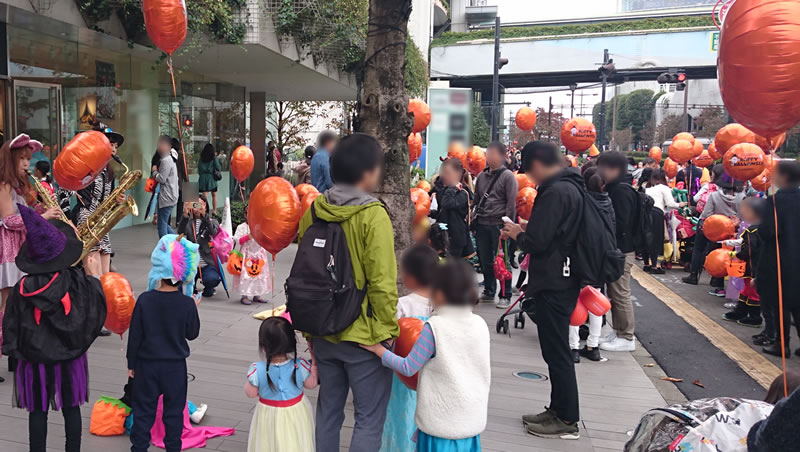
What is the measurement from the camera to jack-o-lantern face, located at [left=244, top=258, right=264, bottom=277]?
7.33 m

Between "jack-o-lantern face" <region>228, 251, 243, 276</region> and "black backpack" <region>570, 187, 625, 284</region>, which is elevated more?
"black backpack" <region>570, 187, 625, 284</region>

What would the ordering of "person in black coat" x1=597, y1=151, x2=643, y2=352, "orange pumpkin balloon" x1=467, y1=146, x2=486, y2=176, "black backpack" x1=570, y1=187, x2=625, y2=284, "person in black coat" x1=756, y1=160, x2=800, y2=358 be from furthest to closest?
1. "orange pumpkin balloon" x1=467, y1=146, x2=486, y2=176
2. "person in black coat" x1=597, y1=151, x2=643, y2=352
3. "person in black coat" x1=756, y1=160, x2=800, y2=358
4. "black backpack" x1=570, y1=187, x2=625, y2=284

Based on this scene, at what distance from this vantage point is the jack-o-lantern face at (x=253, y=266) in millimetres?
7332

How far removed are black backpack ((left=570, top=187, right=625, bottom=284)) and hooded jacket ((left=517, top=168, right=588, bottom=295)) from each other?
1.8 inches

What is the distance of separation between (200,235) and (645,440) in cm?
586

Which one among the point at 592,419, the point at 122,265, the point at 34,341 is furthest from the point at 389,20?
the point at 122,265

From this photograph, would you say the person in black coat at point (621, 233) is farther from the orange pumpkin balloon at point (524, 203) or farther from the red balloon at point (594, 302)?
the orange pumpkin balloon at point (524, 203)

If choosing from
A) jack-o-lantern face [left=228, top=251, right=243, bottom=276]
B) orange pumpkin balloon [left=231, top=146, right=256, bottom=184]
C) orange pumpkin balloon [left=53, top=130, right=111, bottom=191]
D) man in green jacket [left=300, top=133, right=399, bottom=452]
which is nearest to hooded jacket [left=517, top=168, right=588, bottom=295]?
man in green jacket [left=300, top=133, right=399, bottom=452]

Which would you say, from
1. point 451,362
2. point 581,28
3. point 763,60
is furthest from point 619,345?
point 581,28

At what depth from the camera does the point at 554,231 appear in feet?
13.1

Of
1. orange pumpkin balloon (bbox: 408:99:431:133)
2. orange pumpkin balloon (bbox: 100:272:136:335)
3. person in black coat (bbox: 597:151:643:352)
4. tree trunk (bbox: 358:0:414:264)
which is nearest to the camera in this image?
orange pumpkin balloon (bbox: 100:272:136:335)

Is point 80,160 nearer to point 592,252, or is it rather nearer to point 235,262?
point 235,262

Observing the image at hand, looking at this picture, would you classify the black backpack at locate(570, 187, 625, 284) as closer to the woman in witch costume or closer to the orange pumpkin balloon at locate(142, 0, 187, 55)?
the woman in witch costume

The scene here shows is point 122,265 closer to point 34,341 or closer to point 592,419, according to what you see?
point 34,341
